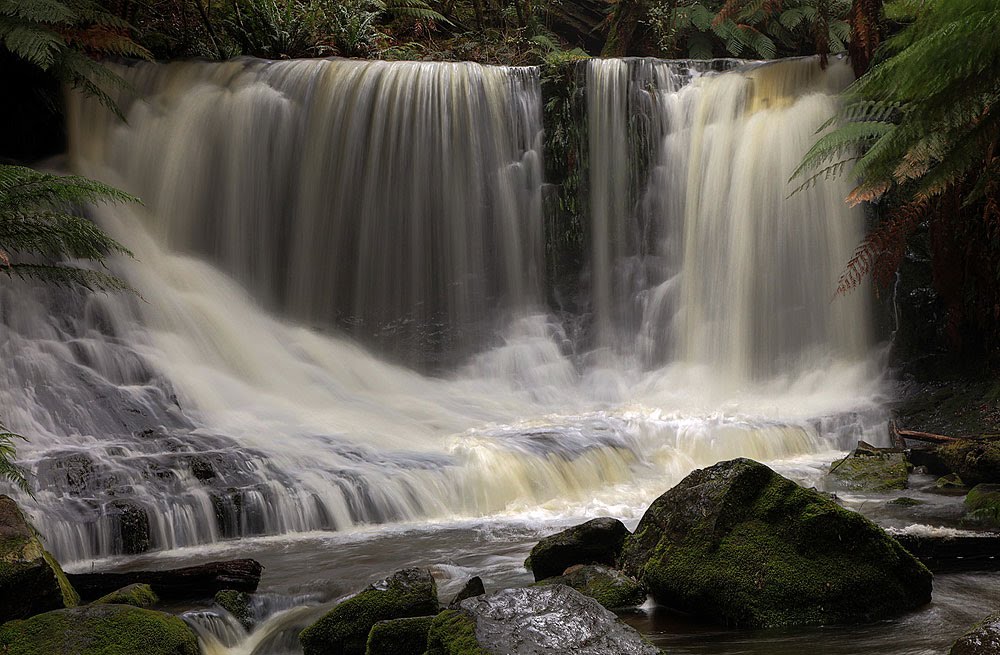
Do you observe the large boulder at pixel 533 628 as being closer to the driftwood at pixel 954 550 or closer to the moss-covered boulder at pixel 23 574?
the moss-covered boulder at pixel 23 574

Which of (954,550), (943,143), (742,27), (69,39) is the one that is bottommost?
(954,550)

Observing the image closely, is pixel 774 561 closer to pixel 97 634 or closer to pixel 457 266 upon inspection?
pixel 97 634

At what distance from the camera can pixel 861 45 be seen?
9.93 meters

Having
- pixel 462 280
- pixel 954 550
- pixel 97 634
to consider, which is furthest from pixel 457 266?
pixel 97 634

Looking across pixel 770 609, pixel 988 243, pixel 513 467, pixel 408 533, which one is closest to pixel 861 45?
pixel 988 243

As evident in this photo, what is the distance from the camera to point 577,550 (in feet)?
14.7

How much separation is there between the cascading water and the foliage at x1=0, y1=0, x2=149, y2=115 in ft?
1.82

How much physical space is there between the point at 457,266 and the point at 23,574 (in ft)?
26.4

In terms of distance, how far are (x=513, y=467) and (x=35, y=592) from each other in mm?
4015

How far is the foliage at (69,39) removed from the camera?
8.91 m

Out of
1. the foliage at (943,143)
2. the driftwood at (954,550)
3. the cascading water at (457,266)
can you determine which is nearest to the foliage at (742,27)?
the cascading water at (457,266)

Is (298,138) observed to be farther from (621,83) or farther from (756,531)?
(756,531)

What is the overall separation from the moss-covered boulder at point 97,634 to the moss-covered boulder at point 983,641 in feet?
9.27

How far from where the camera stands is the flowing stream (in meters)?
8.02
